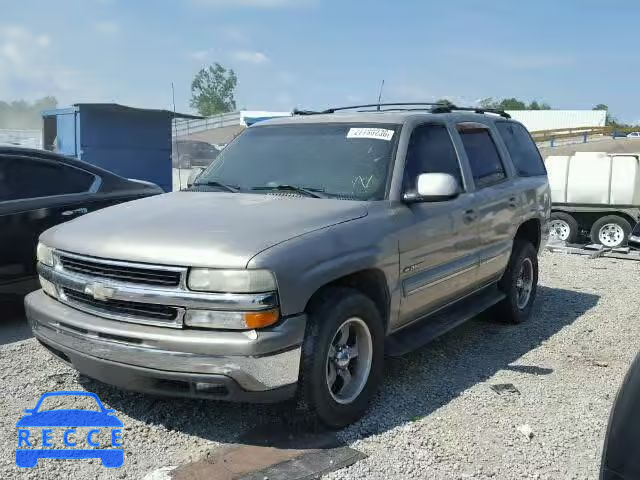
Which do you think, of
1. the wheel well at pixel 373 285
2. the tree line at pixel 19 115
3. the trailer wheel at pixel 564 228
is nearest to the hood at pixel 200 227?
the wheel well at pixel 373 285

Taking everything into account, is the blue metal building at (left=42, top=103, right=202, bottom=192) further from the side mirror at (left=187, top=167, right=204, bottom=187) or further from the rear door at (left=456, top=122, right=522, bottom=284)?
the rear door at (left=456, top=122, right=522, bottom=284)

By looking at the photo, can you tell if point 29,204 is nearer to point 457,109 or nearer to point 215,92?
point 457,109

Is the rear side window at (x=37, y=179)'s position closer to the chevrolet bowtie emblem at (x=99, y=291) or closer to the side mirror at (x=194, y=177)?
the side mirror at (x=194, y=177)

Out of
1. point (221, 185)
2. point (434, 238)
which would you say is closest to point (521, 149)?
point (434, 238)

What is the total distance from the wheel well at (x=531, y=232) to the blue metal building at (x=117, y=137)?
667 centimetres

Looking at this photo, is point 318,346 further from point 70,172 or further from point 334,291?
point 70,172

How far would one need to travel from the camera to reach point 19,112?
24.4 metres

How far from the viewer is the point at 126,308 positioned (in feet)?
10.6

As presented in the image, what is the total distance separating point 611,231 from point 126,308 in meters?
12.0

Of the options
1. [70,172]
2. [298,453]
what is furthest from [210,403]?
[70,172]

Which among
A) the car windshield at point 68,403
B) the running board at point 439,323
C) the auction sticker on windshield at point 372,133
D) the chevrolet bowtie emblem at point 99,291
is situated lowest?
the car windshield at point 68,403

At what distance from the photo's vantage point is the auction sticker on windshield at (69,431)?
10.7 feet

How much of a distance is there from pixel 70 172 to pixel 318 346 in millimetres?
3670

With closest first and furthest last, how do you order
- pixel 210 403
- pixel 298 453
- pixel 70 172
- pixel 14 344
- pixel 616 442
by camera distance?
pixel 616 442
pixel 298 453
pixel 210 403
pixel 14 344
pixel 70 172
